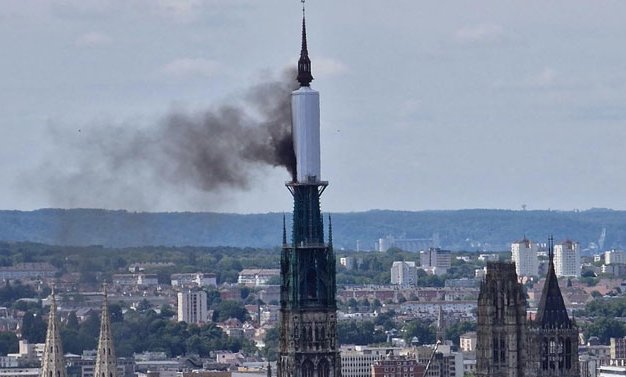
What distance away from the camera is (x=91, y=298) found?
442 ft

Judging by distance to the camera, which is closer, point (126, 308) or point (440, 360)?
point (440, 360)

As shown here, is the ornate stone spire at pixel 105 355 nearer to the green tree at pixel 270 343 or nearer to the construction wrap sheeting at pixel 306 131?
the construction wrap sheeting at pixel 306 131

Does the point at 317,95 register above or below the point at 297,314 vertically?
above

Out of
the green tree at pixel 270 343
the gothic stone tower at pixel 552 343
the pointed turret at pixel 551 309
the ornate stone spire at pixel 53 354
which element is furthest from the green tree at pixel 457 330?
the ornate stone spire at pixel 53 354

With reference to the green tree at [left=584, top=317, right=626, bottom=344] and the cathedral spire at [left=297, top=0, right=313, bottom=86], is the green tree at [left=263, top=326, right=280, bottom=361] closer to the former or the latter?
the green tree at [left=584, top=317, right=626, bottom=344]

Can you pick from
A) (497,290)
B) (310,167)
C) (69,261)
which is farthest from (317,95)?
(69,261)

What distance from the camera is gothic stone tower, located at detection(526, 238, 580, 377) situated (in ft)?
302

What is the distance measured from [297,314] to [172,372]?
3513 inches

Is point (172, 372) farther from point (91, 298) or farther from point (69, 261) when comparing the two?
point (69, 261)

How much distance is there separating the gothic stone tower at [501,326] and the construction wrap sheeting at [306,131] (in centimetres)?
1950

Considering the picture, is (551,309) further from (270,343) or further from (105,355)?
(270,343)

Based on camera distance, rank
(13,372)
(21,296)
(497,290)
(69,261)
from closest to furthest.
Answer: (497,290)
(69,261)
(13,372)
(21,296)

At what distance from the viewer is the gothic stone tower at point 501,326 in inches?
3597

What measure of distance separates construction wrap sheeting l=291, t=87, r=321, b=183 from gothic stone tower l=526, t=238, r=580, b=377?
65.4 ft
